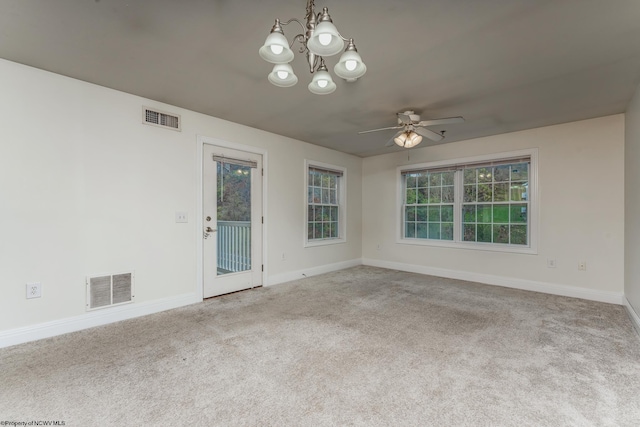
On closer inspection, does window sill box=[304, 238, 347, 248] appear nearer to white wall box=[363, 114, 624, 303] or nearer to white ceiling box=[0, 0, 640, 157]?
white wall box=[363, 114, 624, 303]

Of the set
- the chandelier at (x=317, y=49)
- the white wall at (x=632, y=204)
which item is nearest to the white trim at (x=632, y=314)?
the white wall at (x=632, y=204)

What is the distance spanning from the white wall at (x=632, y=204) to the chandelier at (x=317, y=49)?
3136 millimetres

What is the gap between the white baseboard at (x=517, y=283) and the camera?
3.67 metres

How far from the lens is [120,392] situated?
1785 millimetres

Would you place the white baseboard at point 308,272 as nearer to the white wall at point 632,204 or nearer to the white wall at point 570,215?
the white wall at point 570,215

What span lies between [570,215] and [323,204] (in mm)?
3708

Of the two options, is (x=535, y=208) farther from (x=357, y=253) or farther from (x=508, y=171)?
(x=357, y=253)

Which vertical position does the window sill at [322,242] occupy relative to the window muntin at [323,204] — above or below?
below

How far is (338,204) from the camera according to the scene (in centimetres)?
583

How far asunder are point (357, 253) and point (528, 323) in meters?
3.52

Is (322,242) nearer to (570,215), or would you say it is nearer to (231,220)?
(231,220)

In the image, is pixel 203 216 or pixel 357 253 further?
pixel 357 253

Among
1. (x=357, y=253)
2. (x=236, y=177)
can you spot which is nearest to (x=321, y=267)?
(x=357, y=253)

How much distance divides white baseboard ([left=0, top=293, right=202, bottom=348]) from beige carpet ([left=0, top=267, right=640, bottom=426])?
0.12m
